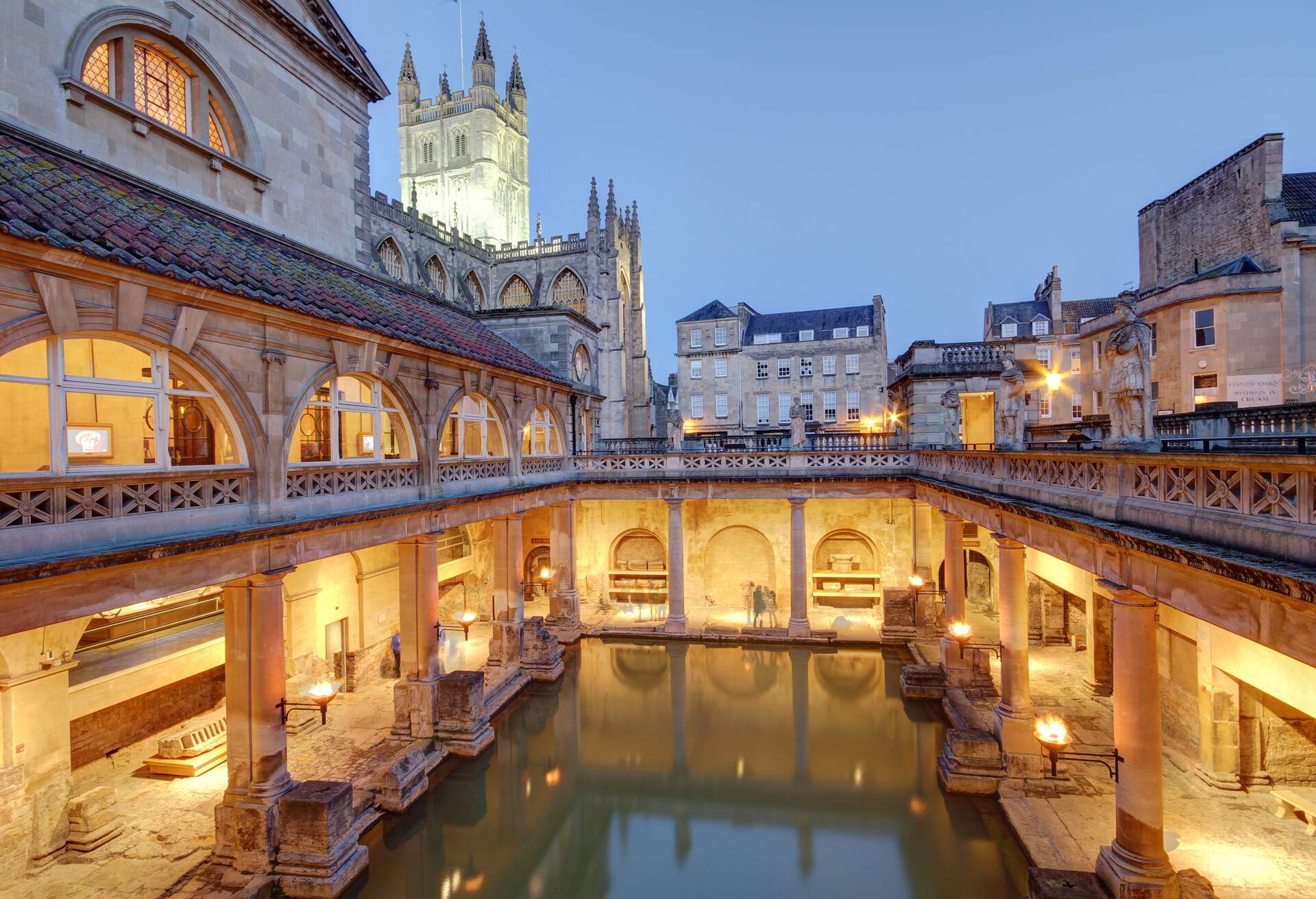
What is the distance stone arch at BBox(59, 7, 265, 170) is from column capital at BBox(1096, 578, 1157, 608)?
1883 centimetres

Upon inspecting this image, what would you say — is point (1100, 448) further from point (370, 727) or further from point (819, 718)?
point (370, 727)

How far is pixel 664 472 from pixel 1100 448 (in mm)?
16125

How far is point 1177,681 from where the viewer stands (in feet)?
45.0

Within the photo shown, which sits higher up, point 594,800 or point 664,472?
point 664,472

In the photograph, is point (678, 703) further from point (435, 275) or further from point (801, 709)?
point (435, 275)

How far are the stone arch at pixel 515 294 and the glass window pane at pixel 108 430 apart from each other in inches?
1368

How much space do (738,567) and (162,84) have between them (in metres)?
24.7

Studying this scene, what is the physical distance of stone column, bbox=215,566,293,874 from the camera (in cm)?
1069

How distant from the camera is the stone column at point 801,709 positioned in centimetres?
1508

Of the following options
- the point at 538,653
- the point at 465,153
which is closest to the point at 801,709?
the point at 538,653

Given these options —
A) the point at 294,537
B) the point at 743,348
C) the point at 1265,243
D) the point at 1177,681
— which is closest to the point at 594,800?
the point at 294,537

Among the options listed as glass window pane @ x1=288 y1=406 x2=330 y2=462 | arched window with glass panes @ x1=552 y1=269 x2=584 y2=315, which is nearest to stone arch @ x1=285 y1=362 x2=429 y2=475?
glass window pane @ x1=288 y1=406 x2=330 y2=462

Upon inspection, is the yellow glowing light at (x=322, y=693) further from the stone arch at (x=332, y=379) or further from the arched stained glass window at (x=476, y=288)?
the arched stained glass window at (x=476, y=288)

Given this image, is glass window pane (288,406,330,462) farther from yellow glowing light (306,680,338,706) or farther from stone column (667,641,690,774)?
stone column (667,641,690,774)
